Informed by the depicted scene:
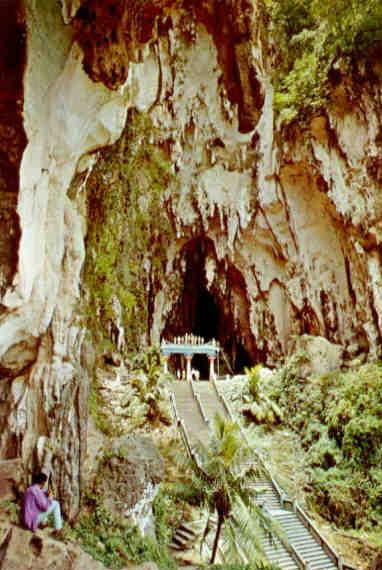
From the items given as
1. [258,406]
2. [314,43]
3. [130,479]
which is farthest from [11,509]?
[314,43]

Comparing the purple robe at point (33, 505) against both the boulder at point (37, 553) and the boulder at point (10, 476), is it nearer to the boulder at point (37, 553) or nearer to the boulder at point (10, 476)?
the boulder at point (37, 553)

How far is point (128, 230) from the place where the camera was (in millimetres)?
15367

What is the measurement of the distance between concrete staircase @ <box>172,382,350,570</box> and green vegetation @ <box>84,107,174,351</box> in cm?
367

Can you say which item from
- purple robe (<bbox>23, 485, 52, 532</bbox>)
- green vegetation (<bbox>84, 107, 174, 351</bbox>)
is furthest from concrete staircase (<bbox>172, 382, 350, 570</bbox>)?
purple robe (<bbox>23, 485, 52, 532</bbox>)

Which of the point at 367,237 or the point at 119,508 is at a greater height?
the point at 367,237

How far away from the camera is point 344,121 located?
15.7m

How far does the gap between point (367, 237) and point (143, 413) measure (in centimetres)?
1020

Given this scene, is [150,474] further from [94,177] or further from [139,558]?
[94,177]

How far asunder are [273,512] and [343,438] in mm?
3263

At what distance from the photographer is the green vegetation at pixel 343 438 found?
35.9ft

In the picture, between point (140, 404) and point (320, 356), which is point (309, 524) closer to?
point (140, 404)

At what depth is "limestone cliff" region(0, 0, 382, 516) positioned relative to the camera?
6.67m

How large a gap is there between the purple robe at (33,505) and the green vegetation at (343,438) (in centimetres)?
797

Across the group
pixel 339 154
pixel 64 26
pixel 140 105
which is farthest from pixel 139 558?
pixel 339 154
